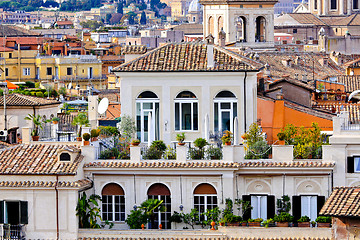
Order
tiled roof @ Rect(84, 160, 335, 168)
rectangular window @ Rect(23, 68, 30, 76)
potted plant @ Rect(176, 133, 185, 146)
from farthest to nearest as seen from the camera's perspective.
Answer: rectangular window @ Rect(23, 68, 30, 76) → potted plant @ Rect(176, 133, 185, 146) → tiled roof @ Rect(84, 160, 335, 168)

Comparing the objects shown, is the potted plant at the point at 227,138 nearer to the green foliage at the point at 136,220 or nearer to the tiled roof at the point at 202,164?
the tiled roof at the point at 202,164

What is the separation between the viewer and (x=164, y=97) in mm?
34344

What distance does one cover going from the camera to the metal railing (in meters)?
31.0

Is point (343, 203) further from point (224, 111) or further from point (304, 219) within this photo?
point (224, 111)

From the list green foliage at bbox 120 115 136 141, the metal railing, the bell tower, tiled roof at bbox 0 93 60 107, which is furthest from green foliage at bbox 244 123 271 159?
the bell tower

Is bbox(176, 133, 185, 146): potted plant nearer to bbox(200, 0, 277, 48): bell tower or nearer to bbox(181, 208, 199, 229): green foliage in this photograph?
Answer: bbox(181, 208, 199, 229): green foliage

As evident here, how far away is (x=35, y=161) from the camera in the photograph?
31.5m

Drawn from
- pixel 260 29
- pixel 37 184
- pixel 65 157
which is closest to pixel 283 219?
pixel 65 157

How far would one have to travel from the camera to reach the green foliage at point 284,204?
31.2 meters

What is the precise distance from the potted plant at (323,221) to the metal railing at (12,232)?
6037 millimetres

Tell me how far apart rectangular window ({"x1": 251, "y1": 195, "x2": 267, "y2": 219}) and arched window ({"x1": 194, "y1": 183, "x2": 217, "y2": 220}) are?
0.80 m

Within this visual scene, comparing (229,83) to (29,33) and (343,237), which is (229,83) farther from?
(29,33)

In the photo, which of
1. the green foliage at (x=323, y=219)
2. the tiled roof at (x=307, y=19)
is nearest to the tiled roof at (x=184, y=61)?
the green foliage at (x=323, y=219)

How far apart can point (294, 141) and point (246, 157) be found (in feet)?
4.83
